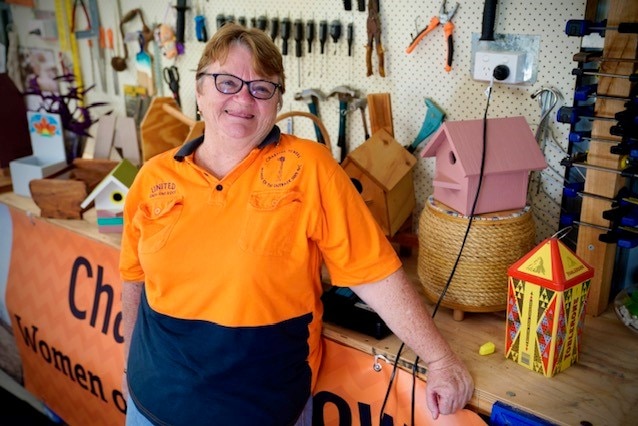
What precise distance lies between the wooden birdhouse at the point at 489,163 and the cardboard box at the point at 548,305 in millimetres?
219

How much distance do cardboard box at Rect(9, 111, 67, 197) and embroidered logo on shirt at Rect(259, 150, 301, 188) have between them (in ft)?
4.60

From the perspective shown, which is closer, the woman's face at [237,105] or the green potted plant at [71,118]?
the woman's face at [237,105]

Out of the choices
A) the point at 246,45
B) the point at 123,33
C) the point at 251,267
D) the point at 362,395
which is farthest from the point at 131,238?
the point at 123,33

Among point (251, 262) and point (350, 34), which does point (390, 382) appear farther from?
point (350, 34)

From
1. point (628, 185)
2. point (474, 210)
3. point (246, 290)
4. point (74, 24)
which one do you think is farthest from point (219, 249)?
point (74, 24)

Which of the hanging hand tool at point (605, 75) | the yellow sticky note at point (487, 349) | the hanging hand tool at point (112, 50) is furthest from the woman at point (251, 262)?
the hanging hand tool at point (112, 50)

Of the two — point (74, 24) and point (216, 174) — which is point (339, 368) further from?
point (74, 24)

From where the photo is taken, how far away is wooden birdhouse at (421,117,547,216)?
4.49ft

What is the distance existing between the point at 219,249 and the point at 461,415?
0.60 meters

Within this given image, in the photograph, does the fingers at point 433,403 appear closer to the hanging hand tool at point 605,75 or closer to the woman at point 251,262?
the woman at point 251,262

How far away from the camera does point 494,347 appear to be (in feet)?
4.31

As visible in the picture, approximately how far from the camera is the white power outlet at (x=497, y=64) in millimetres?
1564

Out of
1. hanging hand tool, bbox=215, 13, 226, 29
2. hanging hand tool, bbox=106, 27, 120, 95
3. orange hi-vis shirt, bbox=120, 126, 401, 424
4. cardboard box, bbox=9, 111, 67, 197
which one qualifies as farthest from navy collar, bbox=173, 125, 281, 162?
hanging hand tool, bbox=106, 27, 120, 95

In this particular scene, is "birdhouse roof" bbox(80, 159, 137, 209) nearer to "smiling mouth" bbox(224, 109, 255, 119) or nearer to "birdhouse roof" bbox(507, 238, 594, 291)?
"smiling mouth" bbox(224, 109, 255, 119)
